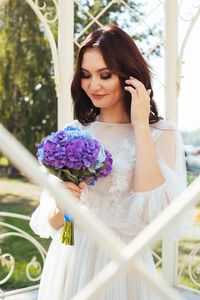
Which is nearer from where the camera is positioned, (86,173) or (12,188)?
(86,173)

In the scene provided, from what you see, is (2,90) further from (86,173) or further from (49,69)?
(86,173)

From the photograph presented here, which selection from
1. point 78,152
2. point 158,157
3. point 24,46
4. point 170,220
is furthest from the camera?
point 24,46

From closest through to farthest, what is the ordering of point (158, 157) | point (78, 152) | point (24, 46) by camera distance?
point (78, 152) < point (158, 157) < point (24, 46)

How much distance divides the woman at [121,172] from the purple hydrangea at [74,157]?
0.05 meters

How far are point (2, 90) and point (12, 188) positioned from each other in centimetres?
185

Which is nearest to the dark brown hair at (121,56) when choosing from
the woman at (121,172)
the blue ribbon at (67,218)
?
the woman at (121,172)

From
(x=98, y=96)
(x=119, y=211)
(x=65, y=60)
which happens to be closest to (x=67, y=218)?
(x=119, y=211)

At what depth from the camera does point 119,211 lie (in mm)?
1895

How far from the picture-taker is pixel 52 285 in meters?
2.02

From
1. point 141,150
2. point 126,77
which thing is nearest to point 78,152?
point 141,150

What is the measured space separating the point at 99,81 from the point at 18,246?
5.62 meters

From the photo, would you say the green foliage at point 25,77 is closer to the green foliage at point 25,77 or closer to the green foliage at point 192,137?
the green foliage at point 25,77

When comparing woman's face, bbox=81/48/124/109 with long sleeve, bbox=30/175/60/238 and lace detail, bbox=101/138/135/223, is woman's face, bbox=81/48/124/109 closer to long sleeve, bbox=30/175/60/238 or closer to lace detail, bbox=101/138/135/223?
lace detail, bbox=101/138/135/223

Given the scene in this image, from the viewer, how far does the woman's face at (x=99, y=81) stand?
6.27ft
